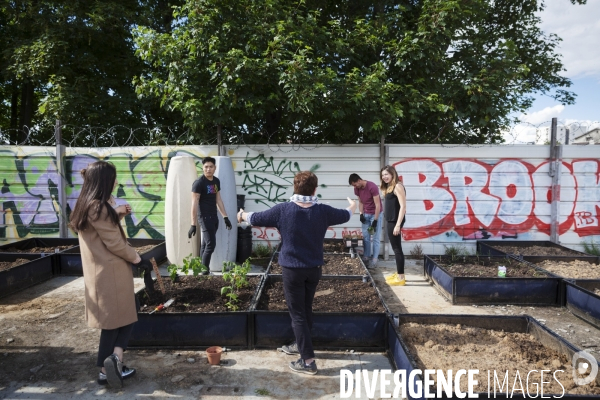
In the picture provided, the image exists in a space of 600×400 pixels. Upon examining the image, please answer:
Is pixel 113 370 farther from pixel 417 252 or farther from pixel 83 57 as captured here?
pixel 83 57

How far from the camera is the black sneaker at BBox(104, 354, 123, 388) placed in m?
3.04

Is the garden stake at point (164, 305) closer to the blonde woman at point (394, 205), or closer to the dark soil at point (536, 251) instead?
the blonde woman at point (394, 205)

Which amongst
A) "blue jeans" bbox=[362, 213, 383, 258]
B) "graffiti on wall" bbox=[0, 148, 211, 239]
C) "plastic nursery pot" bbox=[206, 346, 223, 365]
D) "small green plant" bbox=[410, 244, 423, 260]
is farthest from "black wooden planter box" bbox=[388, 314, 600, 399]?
"graffiti on wall" bbox=[0, 148, 211, 239]

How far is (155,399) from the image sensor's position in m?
3.04

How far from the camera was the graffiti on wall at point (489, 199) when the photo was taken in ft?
24.6

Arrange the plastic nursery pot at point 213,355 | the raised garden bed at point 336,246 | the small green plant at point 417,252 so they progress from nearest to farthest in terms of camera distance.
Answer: the plastic nursery pot at point 213,355
the raised garden bed at point 336,246
the small green plant at point 417,252

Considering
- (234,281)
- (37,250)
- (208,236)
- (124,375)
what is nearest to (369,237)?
(208,236)

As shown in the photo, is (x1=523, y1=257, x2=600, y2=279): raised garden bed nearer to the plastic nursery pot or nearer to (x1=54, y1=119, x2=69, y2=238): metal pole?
the plastic nursery pot

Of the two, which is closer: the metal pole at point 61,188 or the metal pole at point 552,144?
the metal pole at point 552,144

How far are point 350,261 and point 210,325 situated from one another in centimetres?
311

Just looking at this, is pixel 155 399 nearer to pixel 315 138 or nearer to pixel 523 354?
pixel 523 354

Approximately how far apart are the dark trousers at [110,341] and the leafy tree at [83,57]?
6.77 meters

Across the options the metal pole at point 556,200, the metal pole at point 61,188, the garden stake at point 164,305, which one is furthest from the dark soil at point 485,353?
the metal pole at point 61,188

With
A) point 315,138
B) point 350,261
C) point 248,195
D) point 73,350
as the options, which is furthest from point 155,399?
point 315,138
